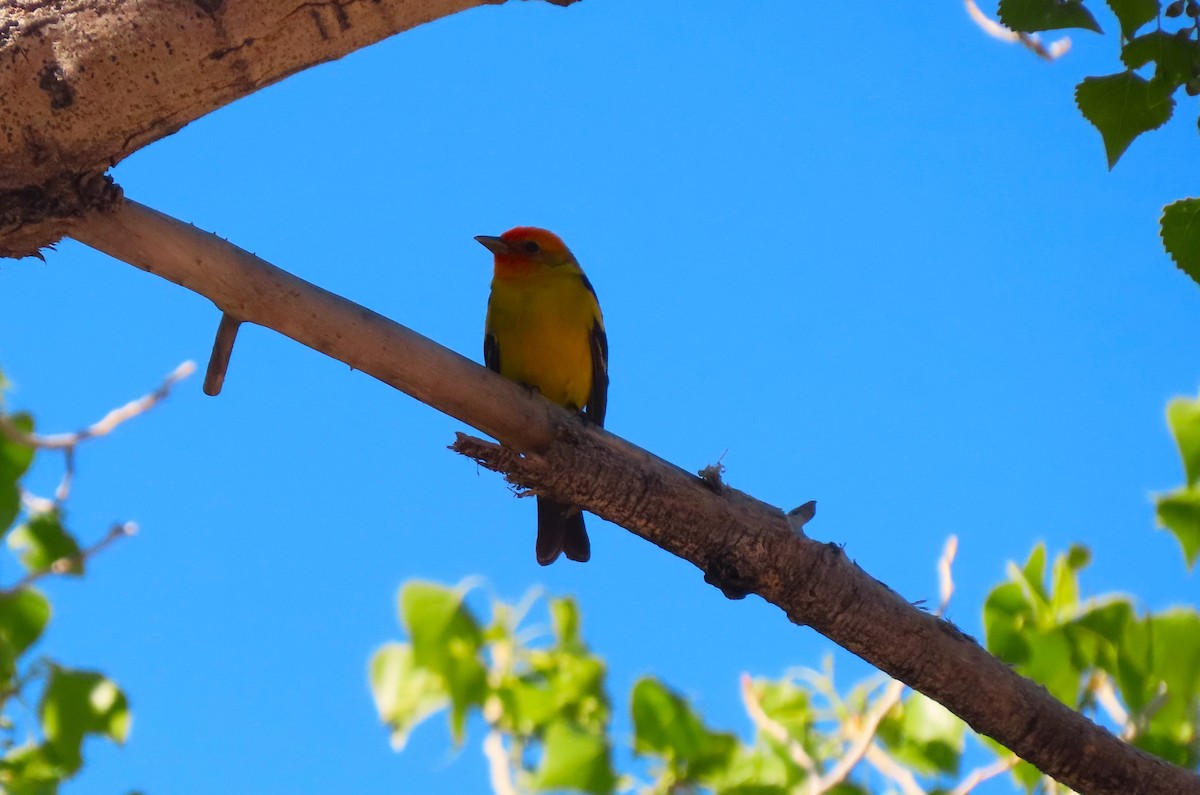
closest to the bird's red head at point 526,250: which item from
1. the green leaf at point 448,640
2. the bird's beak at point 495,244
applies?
the bird's beak at point 495,244

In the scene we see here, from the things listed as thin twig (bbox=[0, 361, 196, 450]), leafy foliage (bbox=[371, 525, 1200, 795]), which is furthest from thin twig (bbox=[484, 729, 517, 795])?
thin twig (bbox=[0, 361, 196, 450])

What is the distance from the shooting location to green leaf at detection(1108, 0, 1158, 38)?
205cm

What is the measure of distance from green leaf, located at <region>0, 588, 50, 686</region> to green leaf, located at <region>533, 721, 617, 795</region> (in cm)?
214

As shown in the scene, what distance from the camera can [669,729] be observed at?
187 inches

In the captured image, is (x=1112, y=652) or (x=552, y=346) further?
(x=552, y=346)

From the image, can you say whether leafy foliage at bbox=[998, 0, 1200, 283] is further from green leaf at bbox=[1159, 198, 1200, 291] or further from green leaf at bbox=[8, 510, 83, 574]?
green leaf at bbox=[8, 510, 83, 574]

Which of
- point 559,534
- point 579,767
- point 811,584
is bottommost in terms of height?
point 579,767

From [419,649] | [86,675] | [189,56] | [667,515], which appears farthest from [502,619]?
[189,56]

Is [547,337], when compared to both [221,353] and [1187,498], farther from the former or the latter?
[1187,498]

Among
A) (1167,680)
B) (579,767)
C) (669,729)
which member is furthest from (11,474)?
(1167,680)

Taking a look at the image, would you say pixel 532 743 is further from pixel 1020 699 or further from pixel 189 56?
A: pixel 189 56

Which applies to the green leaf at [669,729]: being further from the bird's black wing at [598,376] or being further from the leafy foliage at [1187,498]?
the leafy foliage at [1187,498]

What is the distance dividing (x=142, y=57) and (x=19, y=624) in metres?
3.10

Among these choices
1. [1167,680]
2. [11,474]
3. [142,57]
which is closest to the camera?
[142,57]
